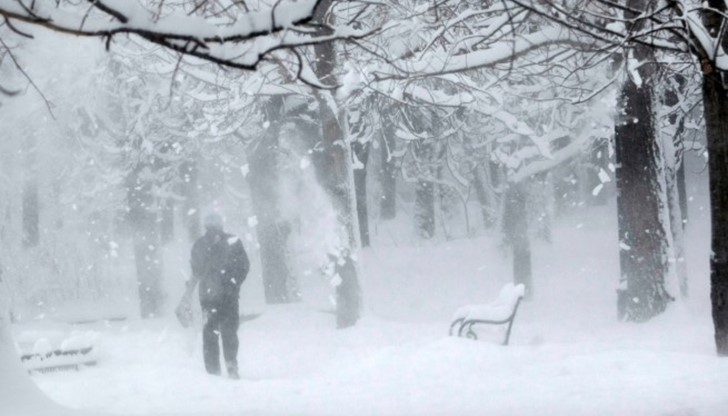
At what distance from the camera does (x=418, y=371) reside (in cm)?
795

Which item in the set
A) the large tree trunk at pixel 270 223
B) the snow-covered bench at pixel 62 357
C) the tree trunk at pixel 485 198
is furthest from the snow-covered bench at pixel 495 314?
the tree trunk at pixel 485 198

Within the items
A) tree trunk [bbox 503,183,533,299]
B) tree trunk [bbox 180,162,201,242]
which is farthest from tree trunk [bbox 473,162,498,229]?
tree trunk [bbox 180,162,201,242]

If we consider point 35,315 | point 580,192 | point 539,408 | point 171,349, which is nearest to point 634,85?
point 539,408

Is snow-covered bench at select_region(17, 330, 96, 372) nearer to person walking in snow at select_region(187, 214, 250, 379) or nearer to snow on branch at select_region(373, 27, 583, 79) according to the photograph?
person walking in snow at select_region(187, 214, 250, 379)

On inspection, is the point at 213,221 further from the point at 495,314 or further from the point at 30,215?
the point at 30,215

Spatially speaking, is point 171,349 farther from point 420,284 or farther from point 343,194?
point 420,284

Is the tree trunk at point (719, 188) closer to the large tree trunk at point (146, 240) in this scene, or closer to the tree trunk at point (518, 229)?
the tree trunk at point (518, 229)

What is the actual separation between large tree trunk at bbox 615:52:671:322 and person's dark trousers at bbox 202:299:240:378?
502 cm

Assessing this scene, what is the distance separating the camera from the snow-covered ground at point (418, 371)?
6137mm

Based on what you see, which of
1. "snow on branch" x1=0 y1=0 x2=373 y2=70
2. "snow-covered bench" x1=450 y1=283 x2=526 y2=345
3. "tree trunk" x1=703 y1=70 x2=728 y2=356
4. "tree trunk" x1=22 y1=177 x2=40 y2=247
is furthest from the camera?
"tree trunk" x1=22 y1=177 x2=40 y2=247

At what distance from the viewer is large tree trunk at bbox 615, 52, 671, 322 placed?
10.3 m

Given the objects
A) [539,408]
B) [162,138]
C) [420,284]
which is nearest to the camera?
[539,408]

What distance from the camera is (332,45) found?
37.9ft

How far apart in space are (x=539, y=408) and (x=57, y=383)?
5.43m
